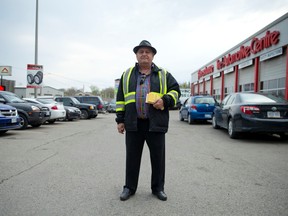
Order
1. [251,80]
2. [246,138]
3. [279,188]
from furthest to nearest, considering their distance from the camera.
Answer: [251,80] → [246,138] → [279,188]

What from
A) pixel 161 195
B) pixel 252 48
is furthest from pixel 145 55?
pixel 252 48

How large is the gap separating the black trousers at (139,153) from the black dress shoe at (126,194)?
42 millimetres

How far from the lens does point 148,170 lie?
173 inches

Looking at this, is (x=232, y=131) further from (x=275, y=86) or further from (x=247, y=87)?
(x=247, y=87)

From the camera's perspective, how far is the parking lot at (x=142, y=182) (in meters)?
2.83

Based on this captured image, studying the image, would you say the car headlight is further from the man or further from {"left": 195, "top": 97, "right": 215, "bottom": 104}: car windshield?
the man

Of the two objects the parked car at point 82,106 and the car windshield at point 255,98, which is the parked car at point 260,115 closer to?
the car windshield at point 255,98

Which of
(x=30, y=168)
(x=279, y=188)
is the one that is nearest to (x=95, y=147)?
(x=30, y=168)

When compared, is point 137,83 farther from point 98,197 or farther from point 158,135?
point 98,197

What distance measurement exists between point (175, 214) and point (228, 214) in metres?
0.58

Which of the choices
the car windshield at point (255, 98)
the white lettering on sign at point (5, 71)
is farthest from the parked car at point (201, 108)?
the white lettering on sign at point (5, 71)

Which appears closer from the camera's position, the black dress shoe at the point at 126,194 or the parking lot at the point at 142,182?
the parking lot at the point at 142,182

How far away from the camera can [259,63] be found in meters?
18.9

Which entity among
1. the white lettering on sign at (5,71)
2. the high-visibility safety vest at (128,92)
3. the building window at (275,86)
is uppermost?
the white lettering on sign at (5,71)
